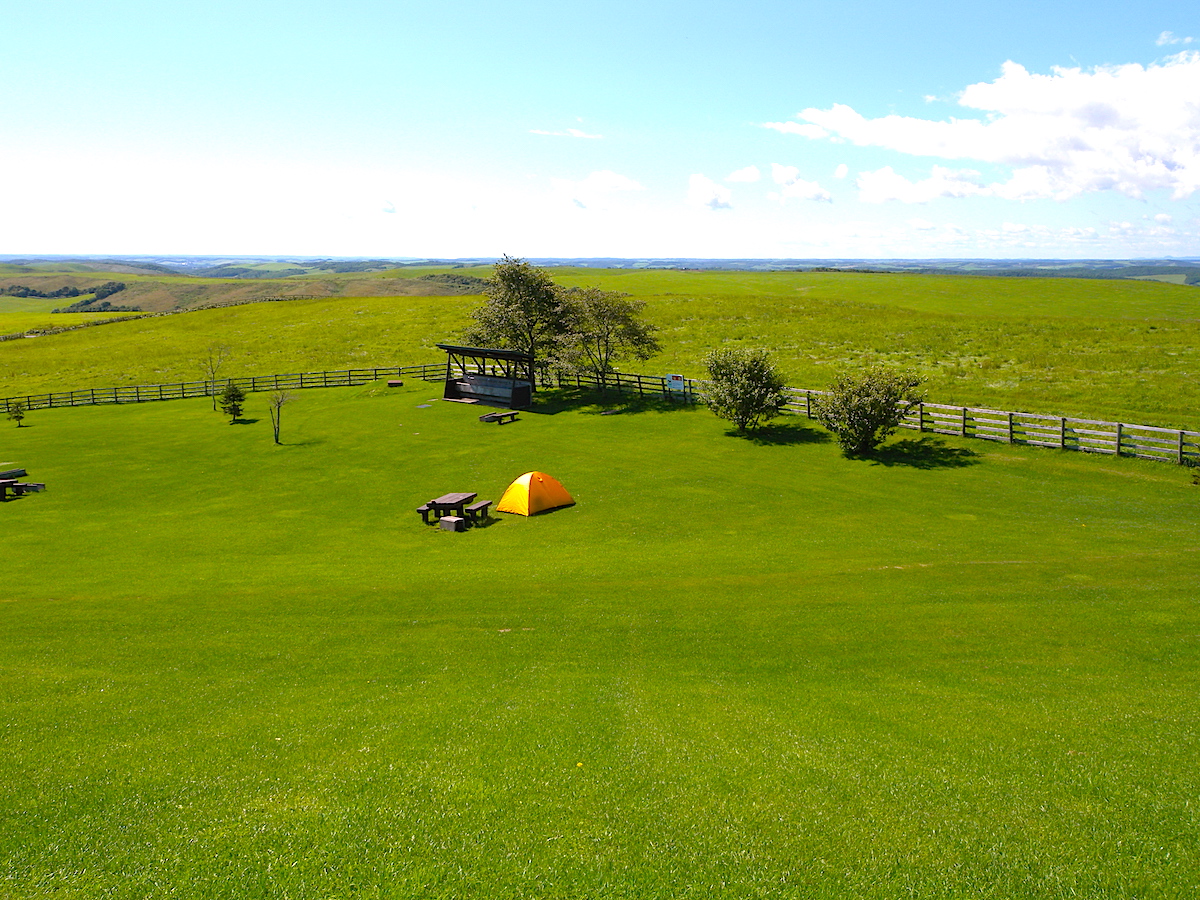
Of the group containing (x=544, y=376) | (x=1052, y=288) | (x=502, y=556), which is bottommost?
(x=502, y=556)

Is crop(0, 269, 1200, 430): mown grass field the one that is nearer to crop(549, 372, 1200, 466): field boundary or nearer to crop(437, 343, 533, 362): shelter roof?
crop(549, 372, 1200, 466): field boundary

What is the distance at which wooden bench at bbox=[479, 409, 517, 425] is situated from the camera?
3794 centimetres

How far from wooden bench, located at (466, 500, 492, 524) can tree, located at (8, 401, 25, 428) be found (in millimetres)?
37556

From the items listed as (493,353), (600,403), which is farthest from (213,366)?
(600,403)

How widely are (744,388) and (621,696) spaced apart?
953 inches

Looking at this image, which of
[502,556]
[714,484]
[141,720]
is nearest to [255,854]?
[141,720]

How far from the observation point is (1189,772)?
8.20 m

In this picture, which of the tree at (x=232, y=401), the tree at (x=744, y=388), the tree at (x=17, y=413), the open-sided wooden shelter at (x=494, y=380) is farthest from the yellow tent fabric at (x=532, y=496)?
the tree at (x=17, y=413)

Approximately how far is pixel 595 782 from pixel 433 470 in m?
22.5

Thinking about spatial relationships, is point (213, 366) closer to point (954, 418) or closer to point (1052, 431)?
point (954, 418)

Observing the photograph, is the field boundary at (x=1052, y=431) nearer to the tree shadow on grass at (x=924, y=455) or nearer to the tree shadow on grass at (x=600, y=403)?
the tree shadow on grass at (x=924, y=455)

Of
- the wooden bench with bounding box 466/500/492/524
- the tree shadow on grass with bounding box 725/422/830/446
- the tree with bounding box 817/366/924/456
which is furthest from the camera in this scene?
the tree shadow on grass with bounding box 725/422/830/446

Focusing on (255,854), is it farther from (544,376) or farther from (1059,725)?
(544,376)

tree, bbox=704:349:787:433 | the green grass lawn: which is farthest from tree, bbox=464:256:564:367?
the green grass lawn
